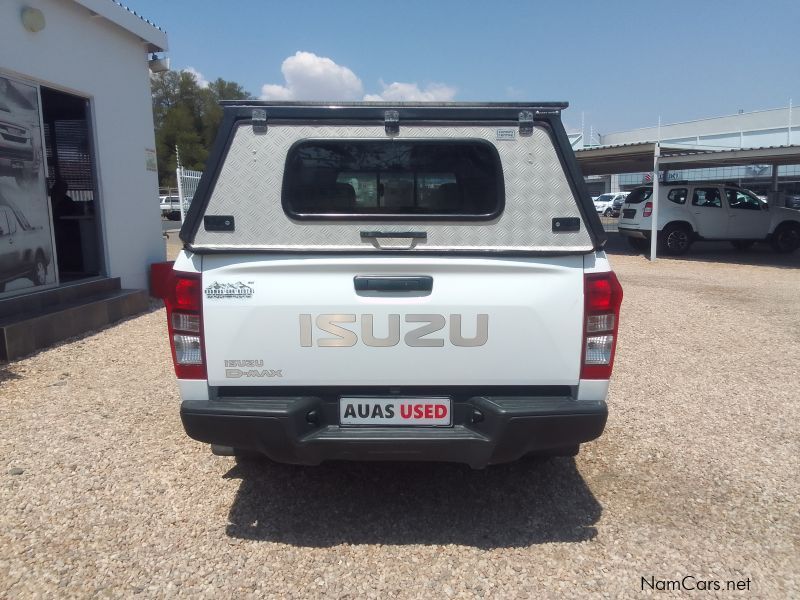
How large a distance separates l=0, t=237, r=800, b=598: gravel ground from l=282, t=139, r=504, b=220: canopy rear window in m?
1.61

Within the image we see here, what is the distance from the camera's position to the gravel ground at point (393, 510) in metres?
2.85

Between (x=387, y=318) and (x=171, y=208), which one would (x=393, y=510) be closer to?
(x=387, y=318)

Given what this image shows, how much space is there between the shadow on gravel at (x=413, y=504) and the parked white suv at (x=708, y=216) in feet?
47.5

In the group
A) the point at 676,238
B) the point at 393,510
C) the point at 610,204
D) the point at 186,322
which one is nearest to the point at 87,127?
the point at 186,322

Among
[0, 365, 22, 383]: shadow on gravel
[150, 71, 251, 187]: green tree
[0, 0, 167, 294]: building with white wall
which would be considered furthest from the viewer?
[150, 71, 251, 187]: green tree

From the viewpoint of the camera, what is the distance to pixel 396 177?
9.99 ft

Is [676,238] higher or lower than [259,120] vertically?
lower

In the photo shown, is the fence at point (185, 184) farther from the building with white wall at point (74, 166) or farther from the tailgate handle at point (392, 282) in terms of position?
the tailgate handle at point (392, 282)

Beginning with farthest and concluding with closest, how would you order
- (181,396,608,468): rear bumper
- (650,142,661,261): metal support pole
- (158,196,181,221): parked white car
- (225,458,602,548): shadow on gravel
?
(158,196,181,221): parked white car, (650,142,661,261): metal support pole, (225,458,602,548): shadow on gravel, (181,396,608,468): rear bumper

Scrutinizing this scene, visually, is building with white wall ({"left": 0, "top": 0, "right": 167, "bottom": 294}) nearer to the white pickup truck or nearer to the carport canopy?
the white pickup truck

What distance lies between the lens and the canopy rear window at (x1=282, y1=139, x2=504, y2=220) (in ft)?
9.80

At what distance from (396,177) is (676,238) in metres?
15.9

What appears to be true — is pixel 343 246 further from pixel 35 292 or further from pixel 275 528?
pixel 35 292

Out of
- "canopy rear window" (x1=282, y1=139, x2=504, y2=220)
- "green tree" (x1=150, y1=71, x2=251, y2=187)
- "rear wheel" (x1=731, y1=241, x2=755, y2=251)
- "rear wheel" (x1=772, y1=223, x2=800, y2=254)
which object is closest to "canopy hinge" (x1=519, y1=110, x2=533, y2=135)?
"canopy rear window" (x1=282, y1=139, x2=504, y2=220)
